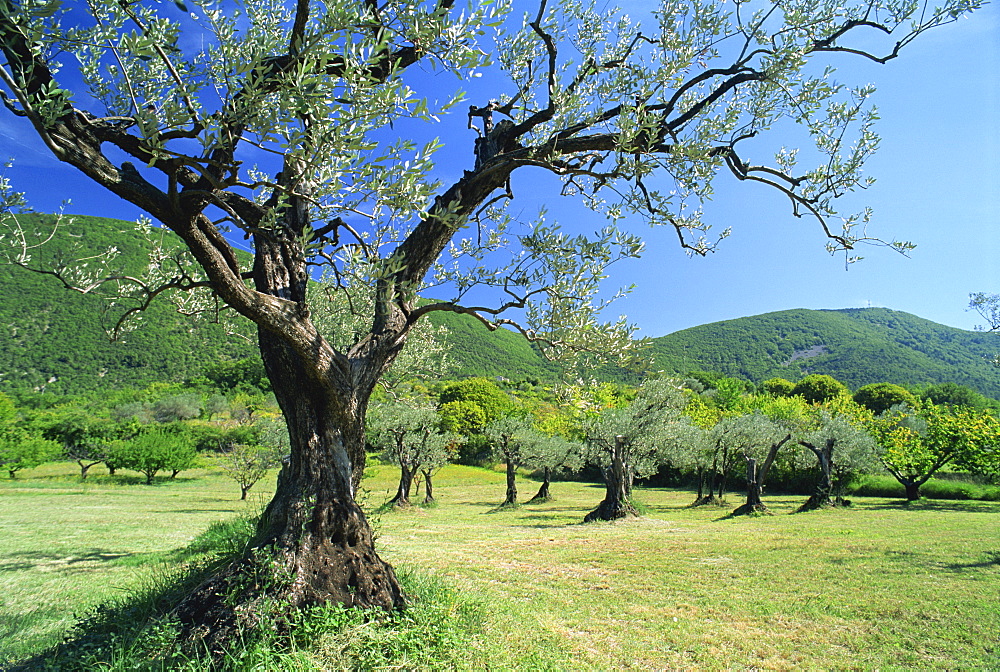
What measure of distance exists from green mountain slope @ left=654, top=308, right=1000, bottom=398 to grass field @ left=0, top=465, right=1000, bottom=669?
74752mm

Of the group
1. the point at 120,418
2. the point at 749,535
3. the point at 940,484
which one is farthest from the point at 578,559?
the point at 120,418

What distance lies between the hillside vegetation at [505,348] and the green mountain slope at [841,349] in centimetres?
27

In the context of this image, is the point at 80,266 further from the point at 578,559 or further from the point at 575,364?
the point at 578,559

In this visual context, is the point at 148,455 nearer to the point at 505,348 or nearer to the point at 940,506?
the point at 940,506

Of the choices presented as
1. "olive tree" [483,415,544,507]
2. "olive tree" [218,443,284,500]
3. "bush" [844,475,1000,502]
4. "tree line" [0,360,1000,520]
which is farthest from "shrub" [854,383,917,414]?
"olive tree" [218,443,284,500]

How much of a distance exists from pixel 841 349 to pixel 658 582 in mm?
133085

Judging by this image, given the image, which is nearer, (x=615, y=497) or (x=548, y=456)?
(x=615, y=497)

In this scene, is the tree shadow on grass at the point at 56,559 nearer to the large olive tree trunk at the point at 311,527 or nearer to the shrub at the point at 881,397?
the large olive tree trunk at the point at 311,527

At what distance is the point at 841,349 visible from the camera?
116188mm

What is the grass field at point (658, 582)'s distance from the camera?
5180mm

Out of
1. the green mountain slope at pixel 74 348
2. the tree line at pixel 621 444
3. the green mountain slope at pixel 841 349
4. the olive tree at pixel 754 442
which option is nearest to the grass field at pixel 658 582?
the tree line at pixel 621 444

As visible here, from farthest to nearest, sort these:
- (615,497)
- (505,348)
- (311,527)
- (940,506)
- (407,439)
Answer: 1. (505,348)
2. (407,439)
3. (940,506)
4. (615,497)
5. (311,527)

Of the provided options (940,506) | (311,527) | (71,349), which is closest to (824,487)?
(940,506)

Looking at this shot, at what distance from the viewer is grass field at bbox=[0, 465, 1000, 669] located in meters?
5.18
